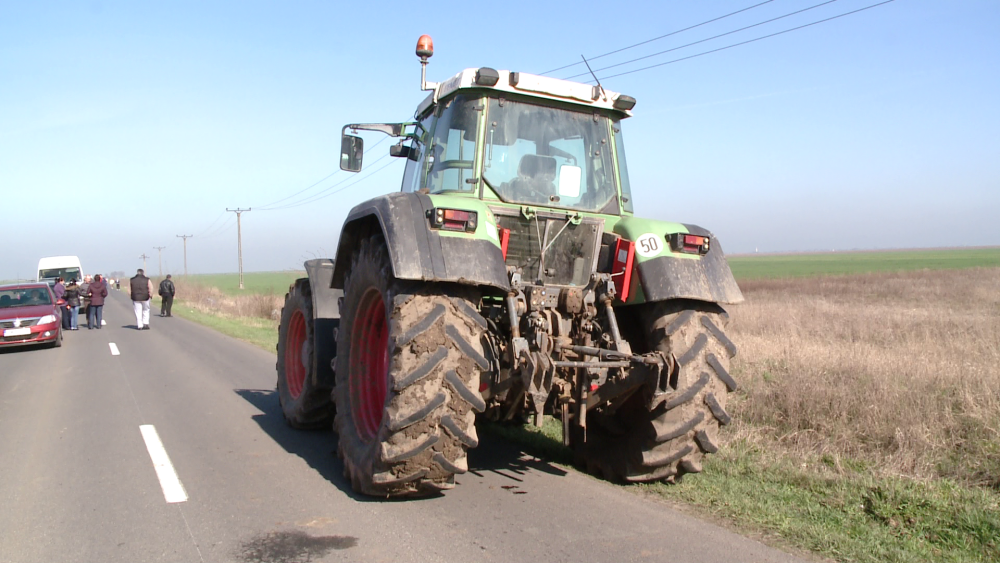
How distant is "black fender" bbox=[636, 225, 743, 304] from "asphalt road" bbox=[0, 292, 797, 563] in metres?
1.37

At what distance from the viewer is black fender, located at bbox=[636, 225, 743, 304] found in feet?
16.5

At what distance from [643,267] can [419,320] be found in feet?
5.04

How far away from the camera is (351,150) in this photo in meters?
6.99

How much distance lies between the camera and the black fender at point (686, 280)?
5.02 metres

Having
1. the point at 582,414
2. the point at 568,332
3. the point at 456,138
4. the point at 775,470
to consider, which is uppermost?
the point at 456,138

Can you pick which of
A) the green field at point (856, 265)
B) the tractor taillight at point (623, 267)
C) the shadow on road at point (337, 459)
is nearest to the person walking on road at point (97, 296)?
the shadow on road at point (337, 459)

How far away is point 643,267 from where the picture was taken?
5113 millimetres

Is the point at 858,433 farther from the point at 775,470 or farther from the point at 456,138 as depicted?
the point at 456,138

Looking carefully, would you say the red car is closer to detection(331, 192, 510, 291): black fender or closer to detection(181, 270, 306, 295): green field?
detection(181, 270, 306, 295): green field

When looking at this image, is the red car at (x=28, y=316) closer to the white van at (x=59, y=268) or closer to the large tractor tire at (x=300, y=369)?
the large tractor tire at (x=300, y=369)

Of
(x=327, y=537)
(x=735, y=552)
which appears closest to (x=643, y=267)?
(x=735, y=552)

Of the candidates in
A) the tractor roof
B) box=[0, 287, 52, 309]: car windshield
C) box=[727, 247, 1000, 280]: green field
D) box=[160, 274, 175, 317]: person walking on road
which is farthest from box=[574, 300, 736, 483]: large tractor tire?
box=[727, 247, 1000, 280]: green field

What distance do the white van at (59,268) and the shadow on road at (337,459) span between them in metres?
28.5

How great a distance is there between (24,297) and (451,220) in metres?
16.6
